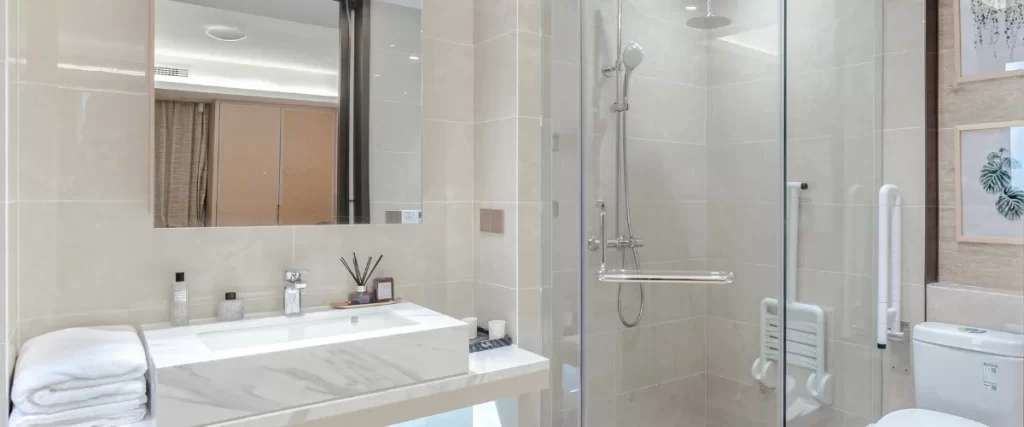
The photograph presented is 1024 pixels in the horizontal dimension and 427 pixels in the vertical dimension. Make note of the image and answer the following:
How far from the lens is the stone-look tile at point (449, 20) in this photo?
2211 mm

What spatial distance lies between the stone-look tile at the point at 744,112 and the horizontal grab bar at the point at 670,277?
390 millimetres

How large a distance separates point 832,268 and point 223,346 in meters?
1.74

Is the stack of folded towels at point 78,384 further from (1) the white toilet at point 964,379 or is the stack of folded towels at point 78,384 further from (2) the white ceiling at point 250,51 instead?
(1) the white toilet at point 964,379

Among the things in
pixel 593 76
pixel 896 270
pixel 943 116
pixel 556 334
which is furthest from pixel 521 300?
pixel 943 116

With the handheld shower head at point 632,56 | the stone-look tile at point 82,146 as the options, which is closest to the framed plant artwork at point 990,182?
the handheld shower head at point 632,56

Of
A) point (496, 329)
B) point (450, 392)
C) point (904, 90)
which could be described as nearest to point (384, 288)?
point (496, 329)

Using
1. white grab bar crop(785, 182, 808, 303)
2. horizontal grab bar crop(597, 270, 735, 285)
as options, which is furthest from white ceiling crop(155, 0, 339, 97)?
white grab bar crop(785, 182, 808, 303)

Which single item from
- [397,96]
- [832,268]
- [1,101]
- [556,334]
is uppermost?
[397,96]

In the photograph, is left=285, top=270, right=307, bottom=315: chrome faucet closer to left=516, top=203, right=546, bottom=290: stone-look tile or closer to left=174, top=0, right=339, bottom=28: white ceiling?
left=516, top=203, right=546, bottom=290: stone-look tile

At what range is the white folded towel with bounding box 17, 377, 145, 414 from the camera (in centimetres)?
128

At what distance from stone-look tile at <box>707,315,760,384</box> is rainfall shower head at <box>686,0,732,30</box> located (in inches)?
33.4

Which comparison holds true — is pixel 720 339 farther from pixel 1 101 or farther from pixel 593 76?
pixel 1 101

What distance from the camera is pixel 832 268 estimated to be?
1.74m

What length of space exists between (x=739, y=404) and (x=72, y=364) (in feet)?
5.61
